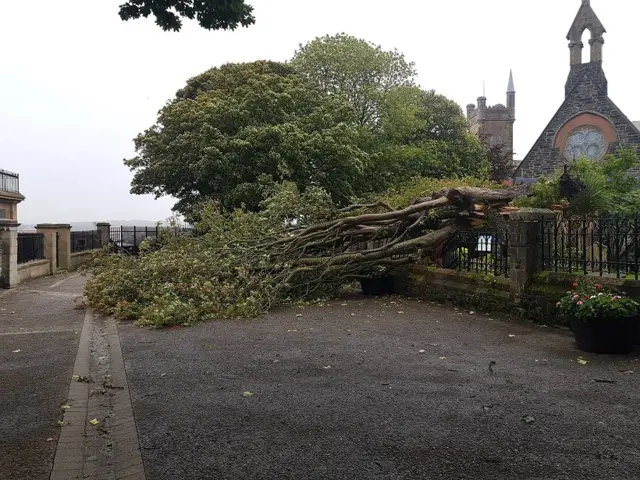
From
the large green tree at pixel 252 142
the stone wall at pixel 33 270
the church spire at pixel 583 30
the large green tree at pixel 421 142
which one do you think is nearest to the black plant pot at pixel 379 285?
the large green tree at pixel 252 142

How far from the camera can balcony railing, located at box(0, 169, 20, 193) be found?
27.9m

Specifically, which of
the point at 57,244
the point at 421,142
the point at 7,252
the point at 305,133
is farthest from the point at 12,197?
the point at 421,142

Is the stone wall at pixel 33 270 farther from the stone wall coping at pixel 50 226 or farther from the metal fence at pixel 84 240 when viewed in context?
the metal fence at pixel 84 240

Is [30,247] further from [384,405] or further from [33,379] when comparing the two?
[384,405]

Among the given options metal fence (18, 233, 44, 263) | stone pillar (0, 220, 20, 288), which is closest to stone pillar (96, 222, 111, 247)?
metal fence (18, 233, 44, 263)

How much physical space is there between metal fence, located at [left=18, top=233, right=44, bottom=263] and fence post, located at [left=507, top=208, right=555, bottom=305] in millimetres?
15026

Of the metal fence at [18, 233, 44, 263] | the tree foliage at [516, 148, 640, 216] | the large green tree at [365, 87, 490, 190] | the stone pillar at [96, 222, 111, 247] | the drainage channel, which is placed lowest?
the drainage channel

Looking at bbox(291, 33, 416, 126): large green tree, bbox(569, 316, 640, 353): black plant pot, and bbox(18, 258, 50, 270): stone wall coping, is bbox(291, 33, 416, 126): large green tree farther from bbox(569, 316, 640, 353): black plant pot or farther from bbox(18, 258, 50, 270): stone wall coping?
bbox(569, 316, 640, 353): black plant pot

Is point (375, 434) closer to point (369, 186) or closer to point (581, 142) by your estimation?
point (369, 186)

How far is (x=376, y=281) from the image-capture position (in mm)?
11922

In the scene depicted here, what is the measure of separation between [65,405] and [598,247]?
684 cm

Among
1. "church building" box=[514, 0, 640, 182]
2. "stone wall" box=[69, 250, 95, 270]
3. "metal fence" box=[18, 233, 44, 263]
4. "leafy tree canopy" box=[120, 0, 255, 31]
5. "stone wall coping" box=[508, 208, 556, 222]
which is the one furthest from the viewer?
"church building" box=[514, 0, 640, 182]

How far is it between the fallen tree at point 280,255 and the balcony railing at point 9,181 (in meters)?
19.4

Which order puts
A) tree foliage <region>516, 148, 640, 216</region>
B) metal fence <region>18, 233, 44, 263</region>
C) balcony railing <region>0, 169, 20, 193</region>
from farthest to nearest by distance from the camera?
balcony railing <region>0, 169, 20, 193</region>
metal fence <region>18, 233, 44, 263</region>
tree foliage <region>516, 148, 640, 216</region>
